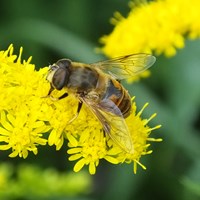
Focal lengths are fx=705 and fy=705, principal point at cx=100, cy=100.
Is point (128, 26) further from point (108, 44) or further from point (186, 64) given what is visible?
point (186, 64)

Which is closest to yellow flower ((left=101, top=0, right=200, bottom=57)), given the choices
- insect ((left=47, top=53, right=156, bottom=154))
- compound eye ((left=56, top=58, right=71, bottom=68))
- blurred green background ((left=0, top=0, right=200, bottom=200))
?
blurred green background ((left=0, top=0, right=200, bottom=200))

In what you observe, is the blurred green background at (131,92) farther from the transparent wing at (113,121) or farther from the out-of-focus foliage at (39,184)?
the transparent wing at (113,121)

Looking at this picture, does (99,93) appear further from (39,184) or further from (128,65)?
(39,184)

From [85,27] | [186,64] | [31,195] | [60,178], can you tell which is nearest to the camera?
[31,195]

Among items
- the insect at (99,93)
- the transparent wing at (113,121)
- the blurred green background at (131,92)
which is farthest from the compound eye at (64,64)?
the blurred green background at (131,92)

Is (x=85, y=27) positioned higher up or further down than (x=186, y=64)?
higher up

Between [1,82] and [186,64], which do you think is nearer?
[1,82]

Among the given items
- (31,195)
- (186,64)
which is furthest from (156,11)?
(31,195)
